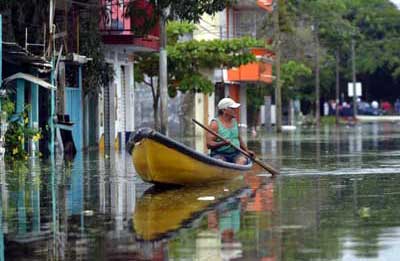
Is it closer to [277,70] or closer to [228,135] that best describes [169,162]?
[228,135]

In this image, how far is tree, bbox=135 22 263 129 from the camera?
4994 cm

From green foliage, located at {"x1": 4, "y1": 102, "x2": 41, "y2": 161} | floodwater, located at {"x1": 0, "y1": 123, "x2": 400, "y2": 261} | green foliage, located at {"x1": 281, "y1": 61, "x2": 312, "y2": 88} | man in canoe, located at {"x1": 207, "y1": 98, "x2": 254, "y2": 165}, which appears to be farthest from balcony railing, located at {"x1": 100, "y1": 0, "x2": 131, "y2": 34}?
green foliage, located at {"x1": 281, "y1": 61, "x2": 312, "y2": 88}

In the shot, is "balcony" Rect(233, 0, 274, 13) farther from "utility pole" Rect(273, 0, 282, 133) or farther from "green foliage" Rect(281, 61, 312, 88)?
"green foliage" Rect(281, 61, 312, 88)

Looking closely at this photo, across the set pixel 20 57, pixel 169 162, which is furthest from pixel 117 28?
pixel 169 162

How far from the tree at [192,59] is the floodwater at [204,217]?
2599 cm

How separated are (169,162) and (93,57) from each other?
58.0 ft

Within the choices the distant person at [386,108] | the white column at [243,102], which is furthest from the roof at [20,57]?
the distant person at [386,108]

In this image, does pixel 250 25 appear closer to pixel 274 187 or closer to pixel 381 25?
pixel 381 25

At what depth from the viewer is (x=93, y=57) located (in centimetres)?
3553

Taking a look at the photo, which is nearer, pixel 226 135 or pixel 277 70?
pixel 226 135

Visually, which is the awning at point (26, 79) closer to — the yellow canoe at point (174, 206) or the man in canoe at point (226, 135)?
the man in canoe at point (226, 135)

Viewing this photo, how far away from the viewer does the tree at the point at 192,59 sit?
49.9 m

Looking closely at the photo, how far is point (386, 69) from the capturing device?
96562mm

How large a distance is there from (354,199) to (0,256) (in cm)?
671
